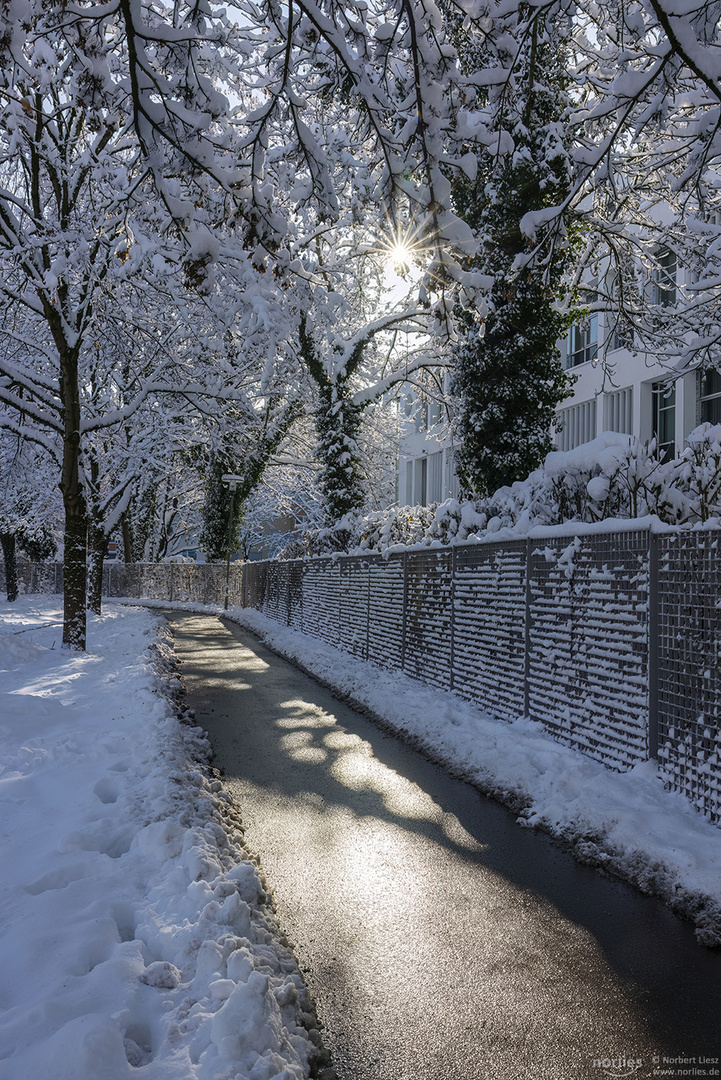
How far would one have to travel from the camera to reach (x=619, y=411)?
982 inches

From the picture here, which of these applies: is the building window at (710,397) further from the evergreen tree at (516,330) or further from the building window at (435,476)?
the building window at (435,476)

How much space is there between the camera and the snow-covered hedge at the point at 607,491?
6.33 metres

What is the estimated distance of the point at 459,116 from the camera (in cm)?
473

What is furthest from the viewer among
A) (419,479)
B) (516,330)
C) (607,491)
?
(419,479)

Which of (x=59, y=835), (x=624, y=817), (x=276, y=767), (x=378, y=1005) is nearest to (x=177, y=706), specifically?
(x=276, y=767)

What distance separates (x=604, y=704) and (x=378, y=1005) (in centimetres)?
339

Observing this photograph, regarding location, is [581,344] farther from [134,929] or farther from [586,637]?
[134,929]

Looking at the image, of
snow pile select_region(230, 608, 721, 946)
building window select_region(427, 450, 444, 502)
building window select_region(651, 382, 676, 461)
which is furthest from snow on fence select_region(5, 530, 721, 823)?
building window select_region(427, 450, 444, 502)

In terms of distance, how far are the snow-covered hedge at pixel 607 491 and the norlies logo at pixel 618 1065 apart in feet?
10.8

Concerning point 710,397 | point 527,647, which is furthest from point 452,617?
point 710,397

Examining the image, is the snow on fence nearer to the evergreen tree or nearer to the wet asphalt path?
the wet asphalt path

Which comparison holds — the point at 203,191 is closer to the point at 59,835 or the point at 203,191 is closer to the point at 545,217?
the point at 545,217

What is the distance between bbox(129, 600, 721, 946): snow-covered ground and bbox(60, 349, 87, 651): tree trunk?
20.8 feet

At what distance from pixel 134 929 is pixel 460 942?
4.57 feet
